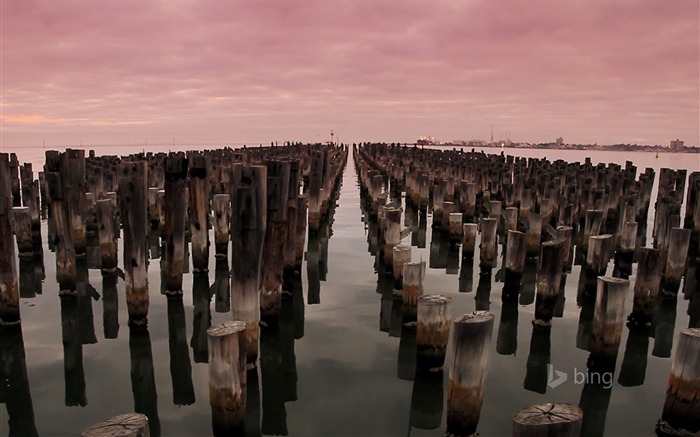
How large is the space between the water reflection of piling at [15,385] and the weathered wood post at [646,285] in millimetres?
8555

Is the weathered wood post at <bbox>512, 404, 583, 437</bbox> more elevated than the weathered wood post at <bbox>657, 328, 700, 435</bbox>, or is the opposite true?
the weathered wood post at <bbox>512, 404, 583, 437</bbox>

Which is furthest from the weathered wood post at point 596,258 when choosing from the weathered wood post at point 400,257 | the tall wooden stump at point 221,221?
the tall wooden stump at point 221,221

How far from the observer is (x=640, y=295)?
7898 mm

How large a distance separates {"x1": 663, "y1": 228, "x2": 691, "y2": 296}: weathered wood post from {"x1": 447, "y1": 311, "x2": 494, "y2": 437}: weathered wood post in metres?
6.62

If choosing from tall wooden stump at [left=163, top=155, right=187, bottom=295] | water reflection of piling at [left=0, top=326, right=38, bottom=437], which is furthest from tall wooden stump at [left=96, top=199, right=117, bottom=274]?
water reflection of piling at [left=0, top=326, right=38, bottom=437]

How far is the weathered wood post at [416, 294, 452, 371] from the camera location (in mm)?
5812

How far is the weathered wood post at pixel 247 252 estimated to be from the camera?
6055mm

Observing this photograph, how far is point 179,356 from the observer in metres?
7.41

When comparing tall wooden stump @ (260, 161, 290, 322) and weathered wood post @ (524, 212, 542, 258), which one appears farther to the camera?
weathered wood post @ (524, 212, 542, 258)

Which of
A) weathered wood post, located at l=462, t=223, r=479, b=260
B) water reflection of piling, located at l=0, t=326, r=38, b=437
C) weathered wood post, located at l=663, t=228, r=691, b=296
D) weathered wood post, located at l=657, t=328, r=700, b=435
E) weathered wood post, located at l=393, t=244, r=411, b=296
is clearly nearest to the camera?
weathered wood post, located at l=657, t=328, r=700, b=435

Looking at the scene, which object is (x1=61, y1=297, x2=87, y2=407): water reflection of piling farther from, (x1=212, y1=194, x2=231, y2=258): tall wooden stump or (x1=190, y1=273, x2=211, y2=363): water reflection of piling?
(x1=212, y1=194, x2=231, y2=258): tall wooden stump

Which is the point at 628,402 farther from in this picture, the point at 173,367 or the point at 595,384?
the point at 173,367

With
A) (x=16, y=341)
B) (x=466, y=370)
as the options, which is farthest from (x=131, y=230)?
(x=466, y=370)

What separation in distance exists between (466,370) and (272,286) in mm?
3700
